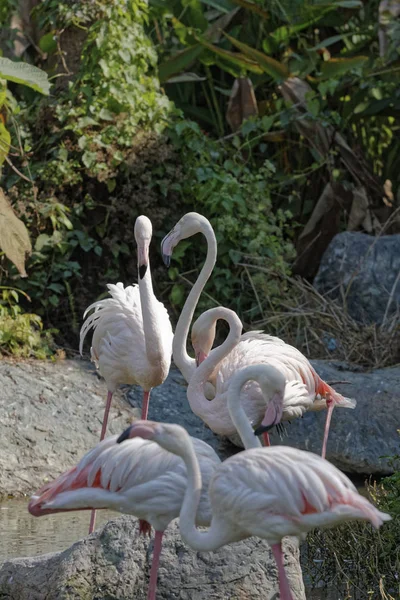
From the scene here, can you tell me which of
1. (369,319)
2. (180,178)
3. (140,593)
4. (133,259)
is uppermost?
(140,593)

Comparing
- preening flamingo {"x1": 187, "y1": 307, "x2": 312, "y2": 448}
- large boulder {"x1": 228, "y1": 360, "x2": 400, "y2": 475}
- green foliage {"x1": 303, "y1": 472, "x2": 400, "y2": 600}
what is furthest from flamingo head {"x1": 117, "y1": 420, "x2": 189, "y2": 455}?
large boulder {"x1": 228, "y1": 360, "x2": 400, "y2": 475}

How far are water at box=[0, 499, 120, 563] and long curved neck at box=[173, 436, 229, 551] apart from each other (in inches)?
66.0

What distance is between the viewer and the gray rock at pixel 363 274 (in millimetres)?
7961

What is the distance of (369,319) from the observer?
7.95 m

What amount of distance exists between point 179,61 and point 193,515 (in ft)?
20.5

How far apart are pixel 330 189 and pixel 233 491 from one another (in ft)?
19.9

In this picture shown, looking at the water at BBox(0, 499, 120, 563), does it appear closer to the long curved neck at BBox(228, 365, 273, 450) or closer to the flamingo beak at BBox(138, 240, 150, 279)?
the flamingo beak at BBox(138, 240, 150, 279)

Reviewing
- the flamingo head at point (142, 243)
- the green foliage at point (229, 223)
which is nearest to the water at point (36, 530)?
the flamingo head at point (142, 243)

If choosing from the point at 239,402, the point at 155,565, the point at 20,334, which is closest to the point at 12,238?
the point at 20,334

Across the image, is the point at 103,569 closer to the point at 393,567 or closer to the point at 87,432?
the point at 393,567

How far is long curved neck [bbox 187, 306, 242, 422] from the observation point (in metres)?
4.92

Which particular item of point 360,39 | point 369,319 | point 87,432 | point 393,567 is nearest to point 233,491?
point 393,567

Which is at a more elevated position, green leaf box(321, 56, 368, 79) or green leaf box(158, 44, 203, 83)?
green leaf box(158, 44, 203, 83)

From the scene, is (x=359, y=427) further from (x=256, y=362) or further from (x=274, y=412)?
(x=274, y=412)
